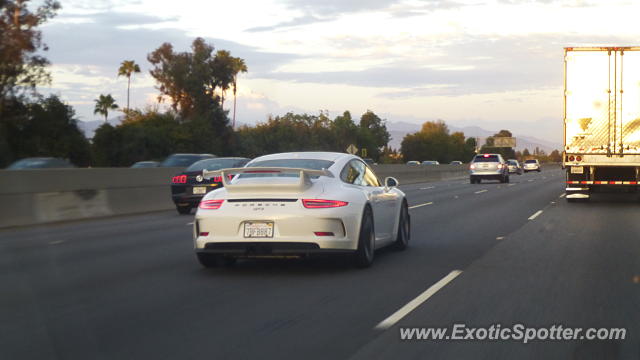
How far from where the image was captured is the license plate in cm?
973

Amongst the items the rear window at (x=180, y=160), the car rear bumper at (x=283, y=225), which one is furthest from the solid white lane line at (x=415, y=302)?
the rear window at (x=180, y=160)

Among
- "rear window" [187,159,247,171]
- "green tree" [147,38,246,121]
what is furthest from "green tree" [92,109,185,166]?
"rear window" [187,159,247,171]

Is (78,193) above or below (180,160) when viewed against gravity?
below

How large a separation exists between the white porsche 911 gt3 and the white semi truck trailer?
14.3 metres

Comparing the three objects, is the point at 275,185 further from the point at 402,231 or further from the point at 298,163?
the point at 402,231

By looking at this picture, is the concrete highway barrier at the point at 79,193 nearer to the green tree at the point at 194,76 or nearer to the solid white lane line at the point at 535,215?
the solid white lane line at the point at 535,215

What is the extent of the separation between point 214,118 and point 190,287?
84.9 metres

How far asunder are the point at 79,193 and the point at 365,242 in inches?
489

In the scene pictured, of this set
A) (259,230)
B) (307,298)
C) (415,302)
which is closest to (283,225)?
(259,230)

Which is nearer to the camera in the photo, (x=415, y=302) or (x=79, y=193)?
(x=415, y=302)

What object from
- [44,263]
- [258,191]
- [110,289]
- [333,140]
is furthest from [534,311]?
[333,140]

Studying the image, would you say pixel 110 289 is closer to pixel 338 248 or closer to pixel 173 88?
pixel 338 248

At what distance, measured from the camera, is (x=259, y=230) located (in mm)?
9750

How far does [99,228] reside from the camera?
58.5 ft
